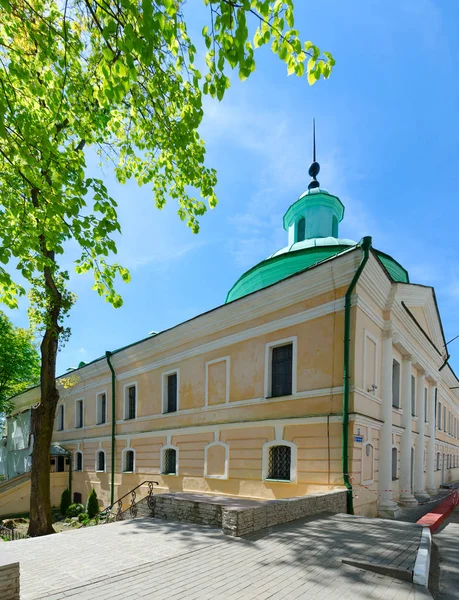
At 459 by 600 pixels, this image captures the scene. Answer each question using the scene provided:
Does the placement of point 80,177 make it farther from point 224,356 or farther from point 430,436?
point 430,436

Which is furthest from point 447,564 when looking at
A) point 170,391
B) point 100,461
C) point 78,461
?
point 78,461

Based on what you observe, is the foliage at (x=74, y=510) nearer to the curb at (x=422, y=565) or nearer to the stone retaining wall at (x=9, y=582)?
the stone retaining wall at (x=9, y=582)

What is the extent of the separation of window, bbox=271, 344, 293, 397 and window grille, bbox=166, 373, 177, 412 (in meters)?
5.35

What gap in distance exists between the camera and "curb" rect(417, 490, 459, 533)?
27.6ft

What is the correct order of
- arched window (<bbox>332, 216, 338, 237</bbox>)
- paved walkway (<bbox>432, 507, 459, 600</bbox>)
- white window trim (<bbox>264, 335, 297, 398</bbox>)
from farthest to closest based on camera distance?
arched window (<bbox>332, 216, 338, 237</bbox>), white window trim (<bbox>264, 335, 297, 398</bbox>), paved walkway (<bbox>432, 507, 459, 600</bbox>)

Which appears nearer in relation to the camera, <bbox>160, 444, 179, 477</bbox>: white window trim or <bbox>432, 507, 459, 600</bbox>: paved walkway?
<bbox>432, 507, 459, 600</bbox>: paved walkway

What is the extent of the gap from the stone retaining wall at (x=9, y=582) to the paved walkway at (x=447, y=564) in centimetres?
479

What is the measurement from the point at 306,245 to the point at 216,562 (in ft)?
43.2

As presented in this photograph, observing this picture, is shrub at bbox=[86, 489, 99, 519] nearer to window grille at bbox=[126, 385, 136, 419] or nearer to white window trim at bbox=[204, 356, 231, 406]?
window grille at bbox=[126, 385, 136, 419]

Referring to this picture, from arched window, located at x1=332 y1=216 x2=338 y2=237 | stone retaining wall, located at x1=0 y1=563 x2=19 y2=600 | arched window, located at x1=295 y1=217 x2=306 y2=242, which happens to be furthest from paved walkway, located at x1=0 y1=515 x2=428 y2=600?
arched window, located at x1=332 y1=216 x2=338 y2=237

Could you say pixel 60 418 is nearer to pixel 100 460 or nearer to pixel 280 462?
pixel 100 460

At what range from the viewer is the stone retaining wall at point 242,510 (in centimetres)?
607

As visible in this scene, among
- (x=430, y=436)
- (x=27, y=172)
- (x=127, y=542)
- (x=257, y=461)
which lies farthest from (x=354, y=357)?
(x=430, y=436)

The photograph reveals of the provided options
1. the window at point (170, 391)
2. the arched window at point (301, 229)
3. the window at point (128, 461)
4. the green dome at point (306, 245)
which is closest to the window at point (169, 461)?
the window at point (170, 391)
